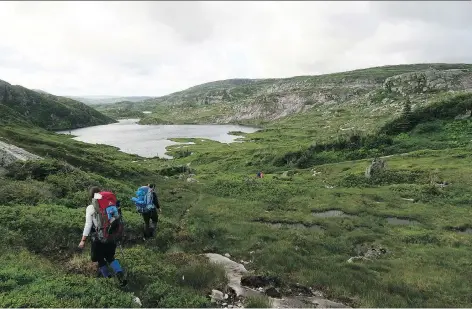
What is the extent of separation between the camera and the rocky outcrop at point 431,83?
16662 cm

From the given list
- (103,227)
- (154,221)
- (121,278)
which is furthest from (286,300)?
(154,221)

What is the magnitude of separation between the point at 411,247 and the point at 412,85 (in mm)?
174538

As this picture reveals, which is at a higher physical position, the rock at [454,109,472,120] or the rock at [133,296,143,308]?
the rock at [454,109,472,120]

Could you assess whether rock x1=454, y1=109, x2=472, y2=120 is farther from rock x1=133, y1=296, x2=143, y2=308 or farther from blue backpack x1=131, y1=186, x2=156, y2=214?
rock x1=133, y1=296, x2=143, y2=308

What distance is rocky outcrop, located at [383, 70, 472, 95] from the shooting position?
166625 millimetres

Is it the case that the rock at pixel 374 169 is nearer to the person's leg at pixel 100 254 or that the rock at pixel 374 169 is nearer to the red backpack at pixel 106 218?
the red backpack at pixel 106 218

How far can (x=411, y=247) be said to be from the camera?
22.8m

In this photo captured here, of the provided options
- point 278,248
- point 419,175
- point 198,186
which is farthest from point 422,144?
point 278,248

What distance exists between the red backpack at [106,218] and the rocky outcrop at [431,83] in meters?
180

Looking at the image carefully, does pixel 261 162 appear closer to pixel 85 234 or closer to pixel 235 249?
pixel 235 249

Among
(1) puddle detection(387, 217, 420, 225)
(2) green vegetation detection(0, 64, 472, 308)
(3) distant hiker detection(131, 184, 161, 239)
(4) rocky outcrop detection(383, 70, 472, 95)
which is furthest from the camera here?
(4) rocky outcrop detection(383, 70, 472, 95)

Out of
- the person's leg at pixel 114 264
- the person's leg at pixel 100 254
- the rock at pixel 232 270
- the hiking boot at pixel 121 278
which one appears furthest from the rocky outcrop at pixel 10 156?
the hiking boot at pixel 121 278

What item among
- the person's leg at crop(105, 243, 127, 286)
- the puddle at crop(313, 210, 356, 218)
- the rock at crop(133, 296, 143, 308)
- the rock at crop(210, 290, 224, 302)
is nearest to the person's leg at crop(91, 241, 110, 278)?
the person's leg at crop(105, 243, 127, 286)

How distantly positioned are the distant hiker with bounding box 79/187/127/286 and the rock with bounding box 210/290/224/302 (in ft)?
10.4
